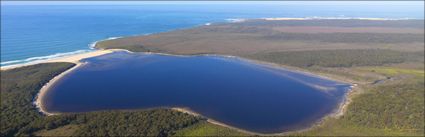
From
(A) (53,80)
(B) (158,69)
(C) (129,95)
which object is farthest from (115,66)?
(C) (129,95)

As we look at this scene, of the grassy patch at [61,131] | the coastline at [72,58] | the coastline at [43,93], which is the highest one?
the coastline at [72,58]

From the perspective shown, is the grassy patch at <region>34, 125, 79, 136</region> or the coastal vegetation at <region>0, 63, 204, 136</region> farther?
the coastal vegetation at <region>0, 63, 204, 136</region>

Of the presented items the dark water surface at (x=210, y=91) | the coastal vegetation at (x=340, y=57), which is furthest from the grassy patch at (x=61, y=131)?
the coastal vegetation at (x=340, y=57)

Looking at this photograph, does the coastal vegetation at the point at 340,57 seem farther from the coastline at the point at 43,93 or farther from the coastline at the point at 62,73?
the coastline at the point at 43,93

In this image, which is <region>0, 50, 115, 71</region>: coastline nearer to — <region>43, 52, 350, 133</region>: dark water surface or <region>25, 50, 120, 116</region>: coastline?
<region>25, 50, 120, 116</region>: coastline

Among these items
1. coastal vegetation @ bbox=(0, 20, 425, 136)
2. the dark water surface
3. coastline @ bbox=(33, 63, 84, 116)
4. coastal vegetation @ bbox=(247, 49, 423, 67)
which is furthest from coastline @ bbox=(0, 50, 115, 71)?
coastal vegetation @ bbox=(247, 49, 423, 67)

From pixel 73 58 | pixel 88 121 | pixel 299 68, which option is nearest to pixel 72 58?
pixel 73 58
